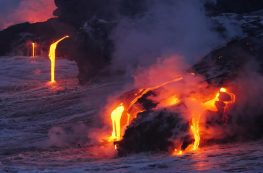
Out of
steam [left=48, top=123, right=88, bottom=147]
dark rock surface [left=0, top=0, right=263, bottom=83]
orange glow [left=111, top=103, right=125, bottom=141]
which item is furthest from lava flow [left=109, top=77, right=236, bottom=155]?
dark rock surface [left=0, top=0, right=263, bottom=83]

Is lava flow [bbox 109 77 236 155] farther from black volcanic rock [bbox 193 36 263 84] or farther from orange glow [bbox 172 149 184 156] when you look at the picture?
black volcanic rock [bbox 193 36 263 84]

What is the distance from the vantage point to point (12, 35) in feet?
137

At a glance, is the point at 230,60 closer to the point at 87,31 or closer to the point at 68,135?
the point at 68,135

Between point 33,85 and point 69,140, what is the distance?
10965 millimetres

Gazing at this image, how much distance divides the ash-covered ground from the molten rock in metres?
0.38

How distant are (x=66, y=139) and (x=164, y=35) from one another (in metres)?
6.14

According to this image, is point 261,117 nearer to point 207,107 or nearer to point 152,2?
point 207,107

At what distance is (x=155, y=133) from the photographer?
11602 mm

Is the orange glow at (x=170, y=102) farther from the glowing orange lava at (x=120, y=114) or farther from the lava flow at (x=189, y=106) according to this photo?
the glowing orange lava at (x=120, y=114)

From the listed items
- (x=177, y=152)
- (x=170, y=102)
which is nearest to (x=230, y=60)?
(x=170, y=102)

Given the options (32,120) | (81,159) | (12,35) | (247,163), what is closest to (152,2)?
(32,120)

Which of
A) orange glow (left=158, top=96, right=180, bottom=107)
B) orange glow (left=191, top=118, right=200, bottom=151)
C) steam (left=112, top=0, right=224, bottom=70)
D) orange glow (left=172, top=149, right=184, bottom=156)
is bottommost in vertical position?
orange glow (left=172, top=149, right=184, bottom=156)

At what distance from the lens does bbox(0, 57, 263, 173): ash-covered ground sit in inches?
385

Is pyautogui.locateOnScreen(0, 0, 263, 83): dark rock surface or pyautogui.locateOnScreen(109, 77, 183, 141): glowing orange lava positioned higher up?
pyautogui.locateOnScreen(0, 0, 263, 83): dark rock surface
